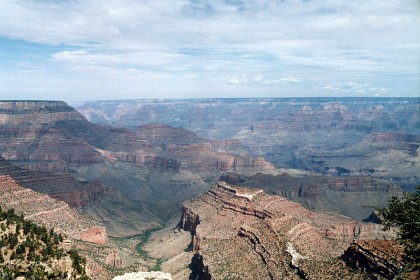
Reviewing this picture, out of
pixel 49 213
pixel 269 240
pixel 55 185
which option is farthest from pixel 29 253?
pixel 55 185

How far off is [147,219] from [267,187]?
39756 millimetres

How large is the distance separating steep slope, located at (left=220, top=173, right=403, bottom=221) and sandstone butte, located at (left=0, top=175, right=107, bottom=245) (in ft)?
192

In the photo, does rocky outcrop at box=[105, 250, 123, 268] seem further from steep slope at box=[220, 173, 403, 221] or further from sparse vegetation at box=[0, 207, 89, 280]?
steep slope at box=[220, 173, 403, 221]

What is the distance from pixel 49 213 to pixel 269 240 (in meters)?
50.3

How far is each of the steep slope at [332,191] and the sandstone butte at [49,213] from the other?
5851 centimetres

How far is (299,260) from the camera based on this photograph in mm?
67250

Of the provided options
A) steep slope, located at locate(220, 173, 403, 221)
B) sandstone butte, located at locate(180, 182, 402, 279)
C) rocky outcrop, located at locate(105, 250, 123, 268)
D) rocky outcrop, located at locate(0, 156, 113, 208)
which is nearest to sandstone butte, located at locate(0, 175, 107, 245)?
rocky outcrop, located at locate(105, 250, 123, 268)

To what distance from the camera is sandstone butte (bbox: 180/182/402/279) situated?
198ft

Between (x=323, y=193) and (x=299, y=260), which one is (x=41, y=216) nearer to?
(x=299, y=260)

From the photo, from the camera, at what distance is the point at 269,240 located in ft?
A: 259

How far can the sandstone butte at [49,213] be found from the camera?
9769 cm

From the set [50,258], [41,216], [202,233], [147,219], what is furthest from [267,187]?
[50,258]

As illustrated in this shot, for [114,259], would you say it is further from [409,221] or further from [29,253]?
[409,221]

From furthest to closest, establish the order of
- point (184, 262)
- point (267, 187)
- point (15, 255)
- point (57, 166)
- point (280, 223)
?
point (57, 166) < point (267, 187) < point (184, 262) < point (280, 223) < point (15, 255)
